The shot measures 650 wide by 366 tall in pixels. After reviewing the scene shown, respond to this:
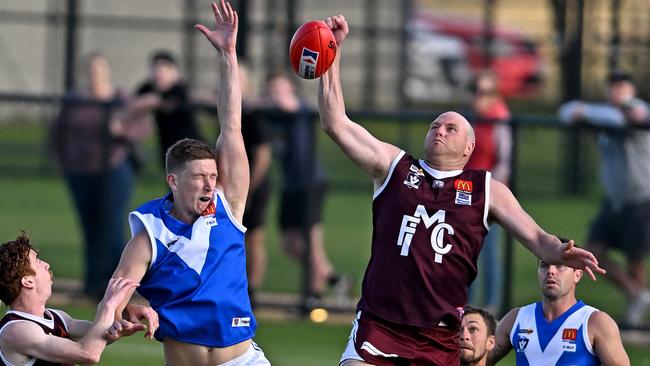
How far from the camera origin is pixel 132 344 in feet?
38.7

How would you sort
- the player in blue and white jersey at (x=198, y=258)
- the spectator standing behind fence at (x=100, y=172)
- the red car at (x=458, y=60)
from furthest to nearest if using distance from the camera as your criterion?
the red car at (x=458, y=60), the spectator standing behind fence at (x=100, y=172), the player in blue and white jersey at (x=198, y=258)

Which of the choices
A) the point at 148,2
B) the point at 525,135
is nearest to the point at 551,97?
the point at 148,2

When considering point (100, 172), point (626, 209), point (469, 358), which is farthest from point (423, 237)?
point (100, 172)

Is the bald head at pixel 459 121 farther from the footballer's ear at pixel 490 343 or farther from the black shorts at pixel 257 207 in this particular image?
the black shorts at pixel 257 207

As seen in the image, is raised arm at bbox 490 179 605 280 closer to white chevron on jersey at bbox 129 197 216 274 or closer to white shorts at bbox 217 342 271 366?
white shorts at bbox 217 342 271 366

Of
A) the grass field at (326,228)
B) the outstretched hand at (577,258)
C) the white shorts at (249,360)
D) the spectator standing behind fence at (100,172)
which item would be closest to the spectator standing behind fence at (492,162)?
the grass field at (326,228)

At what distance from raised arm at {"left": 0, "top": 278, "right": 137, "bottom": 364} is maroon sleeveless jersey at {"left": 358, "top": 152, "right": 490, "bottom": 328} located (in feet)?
5.08

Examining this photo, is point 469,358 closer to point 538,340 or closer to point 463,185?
point 538,340

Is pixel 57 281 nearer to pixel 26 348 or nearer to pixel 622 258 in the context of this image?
pixel 622 258

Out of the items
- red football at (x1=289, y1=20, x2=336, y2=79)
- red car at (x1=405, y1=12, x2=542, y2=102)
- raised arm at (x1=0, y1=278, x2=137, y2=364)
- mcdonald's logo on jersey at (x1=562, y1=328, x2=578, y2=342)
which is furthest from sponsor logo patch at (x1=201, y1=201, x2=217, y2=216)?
red car at (x1=405, y1=12, x2=542, y2=102)

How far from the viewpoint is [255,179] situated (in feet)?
41.9

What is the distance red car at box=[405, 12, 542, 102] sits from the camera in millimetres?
26050

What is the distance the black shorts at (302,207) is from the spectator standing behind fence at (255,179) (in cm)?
28

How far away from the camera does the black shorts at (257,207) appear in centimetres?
1283
